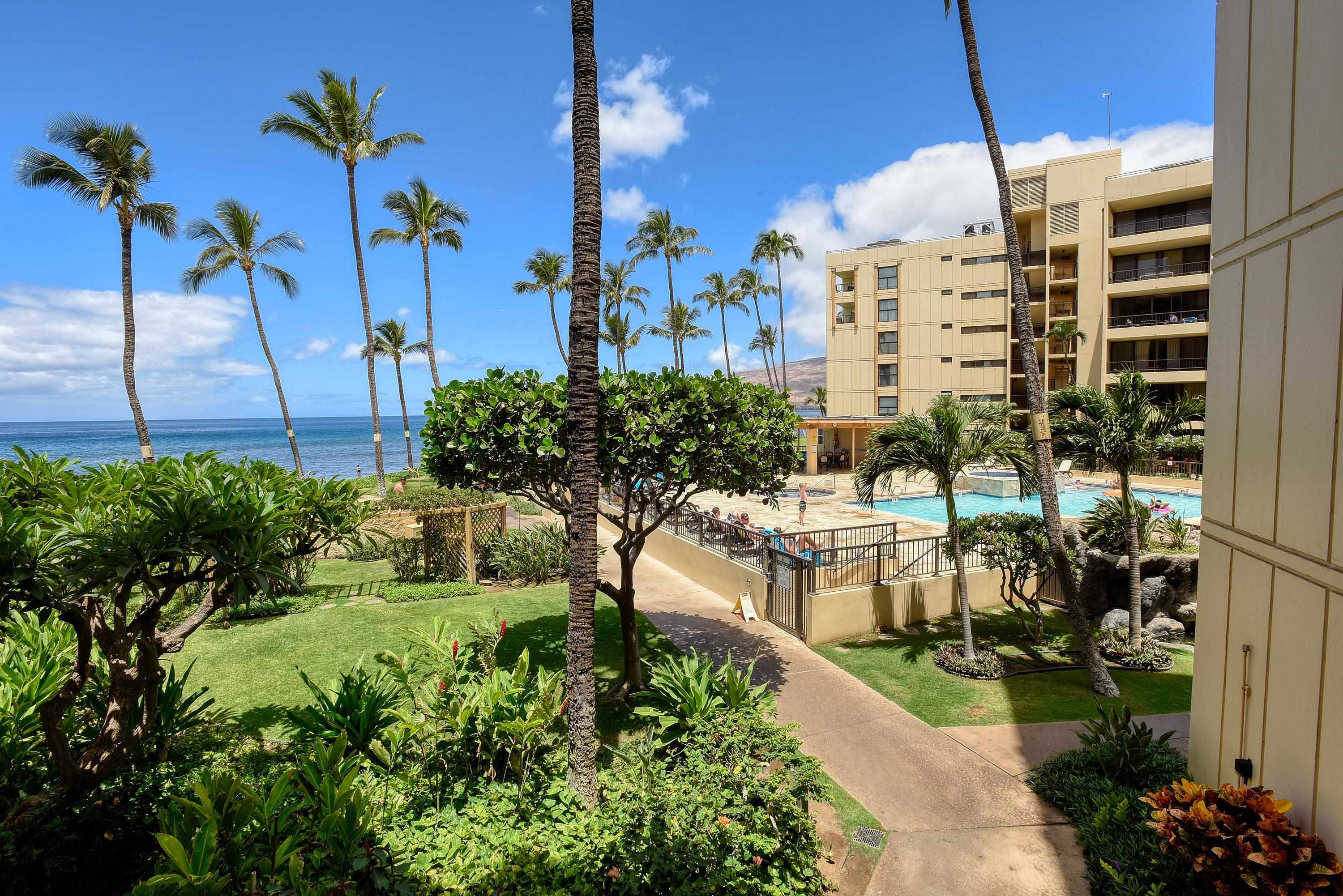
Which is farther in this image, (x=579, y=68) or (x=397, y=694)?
(x=397, y=694)

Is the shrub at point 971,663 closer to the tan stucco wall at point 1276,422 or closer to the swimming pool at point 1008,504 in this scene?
the tan stucco wall at point 1276,422

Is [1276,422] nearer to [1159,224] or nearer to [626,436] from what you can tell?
[626,436]

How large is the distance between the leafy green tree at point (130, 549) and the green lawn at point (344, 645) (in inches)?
96.0

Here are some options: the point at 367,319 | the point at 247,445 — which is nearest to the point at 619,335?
the point at 367,319

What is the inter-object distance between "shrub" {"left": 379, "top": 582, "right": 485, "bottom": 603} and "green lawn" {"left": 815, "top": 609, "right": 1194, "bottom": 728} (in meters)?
7.83

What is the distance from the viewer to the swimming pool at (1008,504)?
2273 cm

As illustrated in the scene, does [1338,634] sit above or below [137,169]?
below

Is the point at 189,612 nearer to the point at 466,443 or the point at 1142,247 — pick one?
the point at 466,443

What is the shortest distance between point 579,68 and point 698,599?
1085cm

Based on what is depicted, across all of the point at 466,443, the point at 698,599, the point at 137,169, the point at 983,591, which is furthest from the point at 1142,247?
the point at 137,169

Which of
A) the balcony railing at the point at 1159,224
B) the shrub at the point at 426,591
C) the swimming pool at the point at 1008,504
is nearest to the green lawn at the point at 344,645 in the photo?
the shrub at the point at 426,591

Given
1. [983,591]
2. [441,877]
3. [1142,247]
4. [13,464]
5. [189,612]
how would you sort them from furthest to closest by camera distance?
[1142,247] < [983,591] < [189,612] < [13,464] < [441,877]

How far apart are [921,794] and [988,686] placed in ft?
12.3

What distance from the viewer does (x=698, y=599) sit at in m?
13.5
